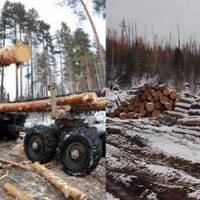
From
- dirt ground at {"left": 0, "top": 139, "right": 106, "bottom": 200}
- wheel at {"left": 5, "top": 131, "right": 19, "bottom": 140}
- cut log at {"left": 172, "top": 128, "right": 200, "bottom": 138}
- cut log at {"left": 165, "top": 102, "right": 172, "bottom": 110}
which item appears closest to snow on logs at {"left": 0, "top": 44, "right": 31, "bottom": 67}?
wheel at {"left": 5, "top": 131, "right": 19, "bottom": 140}

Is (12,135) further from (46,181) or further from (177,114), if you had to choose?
(177,114)

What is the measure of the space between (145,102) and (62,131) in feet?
1.75

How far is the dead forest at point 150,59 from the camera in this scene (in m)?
2.32

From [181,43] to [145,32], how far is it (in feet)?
0.73

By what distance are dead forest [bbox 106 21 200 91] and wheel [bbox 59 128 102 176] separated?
347 mm

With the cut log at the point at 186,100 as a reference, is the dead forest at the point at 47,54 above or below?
above

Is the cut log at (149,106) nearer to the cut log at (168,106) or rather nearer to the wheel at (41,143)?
the cut log at (168,106)

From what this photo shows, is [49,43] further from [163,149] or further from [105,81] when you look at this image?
[163,149]

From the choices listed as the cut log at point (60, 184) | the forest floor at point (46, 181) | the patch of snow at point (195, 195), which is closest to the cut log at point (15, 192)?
the forest floor at point (46, 181)

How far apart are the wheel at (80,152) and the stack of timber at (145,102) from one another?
0.19 metres

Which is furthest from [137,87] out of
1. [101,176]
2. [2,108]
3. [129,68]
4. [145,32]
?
[2,108]

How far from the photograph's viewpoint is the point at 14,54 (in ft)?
8.48

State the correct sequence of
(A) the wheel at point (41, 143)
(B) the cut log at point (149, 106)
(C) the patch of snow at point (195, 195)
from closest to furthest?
(C) the patch of snow at point (195, 195), (B) the cut log at point (149, 106), (A) the wheel at point (41, 143)

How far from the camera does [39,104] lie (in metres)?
2.48
